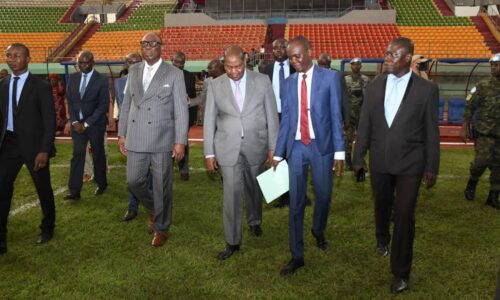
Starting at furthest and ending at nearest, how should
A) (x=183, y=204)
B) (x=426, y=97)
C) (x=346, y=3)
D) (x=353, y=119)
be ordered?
1. (x=346, y=3)
2. (x=353, y=119)
3. (x=183, y=204)
4. (x=426, y=97)

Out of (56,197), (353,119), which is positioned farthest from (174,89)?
(353,119)

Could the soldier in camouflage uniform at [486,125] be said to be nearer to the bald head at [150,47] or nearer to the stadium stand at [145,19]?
the bald head at [150,47]

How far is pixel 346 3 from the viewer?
111 feet

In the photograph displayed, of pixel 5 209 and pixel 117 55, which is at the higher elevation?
pixel 117 55

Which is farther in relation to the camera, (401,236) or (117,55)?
(117,55)

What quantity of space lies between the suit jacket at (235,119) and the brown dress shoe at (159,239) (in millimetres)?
1164

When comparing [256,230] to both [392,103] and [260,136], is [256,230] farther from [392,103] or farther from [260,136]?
[392,103]

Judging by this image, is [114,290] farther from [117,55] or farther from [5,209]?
[117,55]

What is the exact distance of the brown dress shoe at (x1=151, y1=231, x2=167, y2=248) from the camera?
501 centimetres

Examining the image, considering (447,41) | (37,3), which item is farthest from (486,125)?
(37,3)

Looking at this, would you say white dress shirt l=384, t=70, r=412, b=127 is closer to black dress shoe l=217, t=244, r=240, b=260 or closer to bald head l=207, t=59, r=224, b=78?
black dress shoe l=217, t=244, r=240, b=260

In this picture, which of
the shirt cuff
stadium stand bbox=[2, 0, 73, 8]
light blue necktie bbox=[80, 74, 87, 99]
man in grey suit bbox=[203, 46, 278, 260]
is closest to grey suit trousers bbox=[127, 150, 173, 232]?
man in grey suit bbox=[203, 46, 278, 260]

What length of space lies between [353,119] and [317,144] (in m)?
4.39

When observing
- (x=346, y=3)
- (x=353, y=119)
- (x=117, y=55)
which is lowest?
(x=353, y=119)
